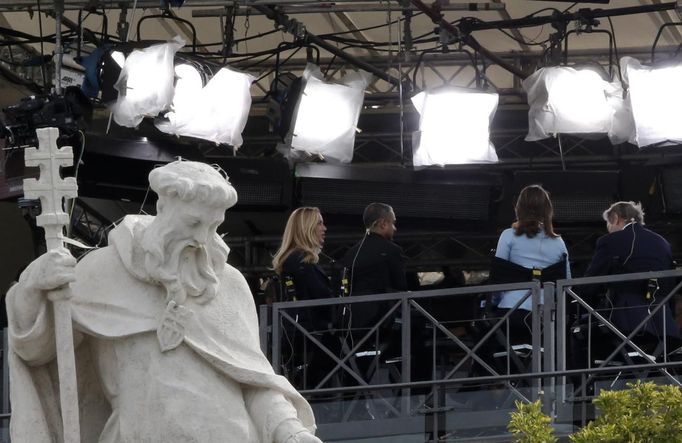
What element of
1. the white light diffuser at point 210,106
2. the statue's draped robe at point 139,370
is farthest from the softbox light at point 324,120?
the statue's draped robe at point 139,370

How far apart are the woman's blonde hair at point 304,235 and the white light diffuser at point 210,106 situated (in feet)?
8.54

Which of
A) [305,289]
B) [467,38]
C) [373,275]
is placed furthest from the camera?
[467,38]

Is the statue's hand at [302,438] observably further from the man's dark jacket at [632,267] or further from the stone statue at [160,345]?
the man's dark jacket at [632,267]

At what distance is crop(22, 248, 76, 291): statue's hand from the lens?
7.12m

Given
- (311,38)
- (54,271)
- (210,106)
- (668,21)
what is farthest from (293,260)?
(54,271)

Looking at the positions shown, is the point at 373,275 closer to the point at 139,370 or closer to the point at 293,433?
the point at 139,370

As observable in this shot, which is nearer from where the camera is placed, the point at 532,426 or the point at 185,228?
the point at 185,228

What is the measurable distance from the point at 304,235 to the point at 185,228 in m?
5.18

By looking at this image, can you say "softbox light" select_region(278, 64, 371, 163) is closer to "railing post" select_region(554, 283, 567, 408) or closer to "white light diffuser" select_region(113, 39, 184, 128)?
"white light diffuser" select_region(113, 39, 184, 128)

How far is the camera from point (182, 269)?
24.2ft

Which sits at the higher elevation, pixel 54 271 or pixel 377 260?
pixel 54 271

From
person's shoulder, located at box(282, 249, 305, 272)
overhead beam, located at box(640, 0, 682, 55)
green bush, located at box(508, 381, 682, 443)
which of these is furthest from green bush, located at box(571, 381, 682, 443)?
overhead beam, located at box(640, 0, 682, 55)

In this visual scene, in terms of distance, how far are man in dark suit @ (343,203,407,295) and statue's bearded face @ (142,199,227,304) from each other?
5223 mm

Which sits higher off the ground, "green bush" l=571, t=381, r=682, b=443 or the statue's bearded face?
the statue's bearded face
